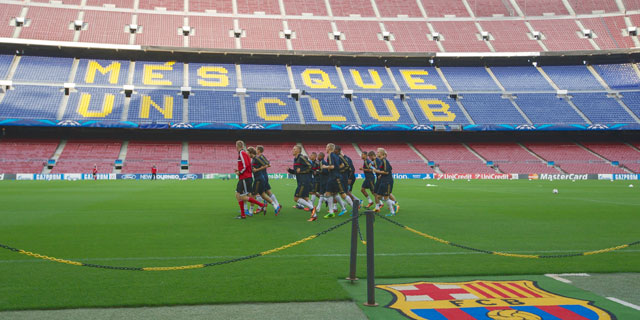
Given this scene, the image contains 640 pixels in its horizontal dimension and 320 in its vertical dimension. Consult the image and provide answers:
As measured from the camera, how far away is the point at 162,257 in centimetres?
798

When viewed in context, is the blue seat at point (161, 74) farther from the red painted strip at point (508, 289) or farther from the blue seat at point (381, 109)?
the red painted strip at point (508, 289)

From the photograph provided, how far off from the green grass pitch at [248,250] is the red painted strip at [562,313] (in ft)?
5.41

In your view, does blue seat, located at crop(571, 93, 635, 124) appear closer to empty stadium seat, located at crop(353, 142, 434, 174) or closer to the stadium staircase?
empty stadium seat, located at crop(353, 142, 434, 174)

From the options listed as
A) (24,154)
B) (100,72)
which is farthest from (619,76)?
(24,154)

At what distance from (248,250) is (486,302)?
450 centimetres

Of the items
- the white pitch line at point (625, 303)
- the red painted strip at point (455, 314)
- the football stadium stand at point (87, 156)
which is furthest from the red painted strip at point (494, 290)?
the football stadium stand at point (87, 156)

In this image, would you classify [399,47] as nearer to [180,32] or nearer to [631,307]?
[180,32]

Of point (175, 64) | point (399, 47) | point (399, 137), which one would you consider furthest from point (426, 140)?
point (175, 64)

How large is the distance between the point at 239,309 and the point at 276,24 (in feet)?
200

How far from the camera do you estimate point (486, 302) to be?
17.9 ft

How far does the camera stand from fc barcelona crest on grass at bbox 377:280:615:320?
5.01m

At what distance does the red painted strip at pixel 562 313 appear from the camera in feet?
16.2

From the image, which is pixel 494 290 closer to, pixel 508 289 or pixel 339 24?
pixel 508 289

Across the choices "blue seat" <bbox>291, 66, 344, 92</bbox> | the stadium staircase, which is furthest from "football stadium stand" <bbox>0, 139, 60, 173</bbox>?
"blue seat" <bbox>291, 66, 344, 92</bbox>
